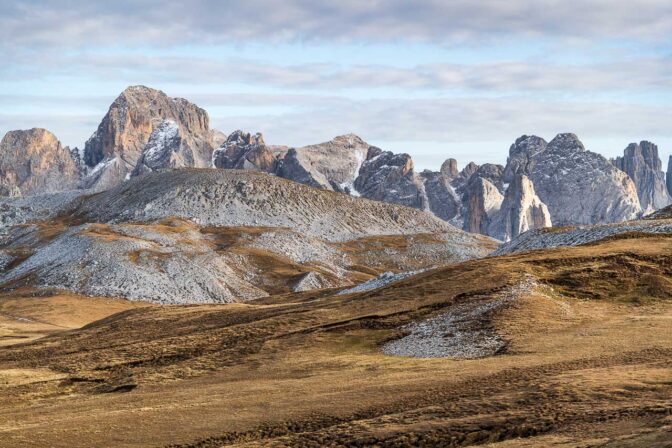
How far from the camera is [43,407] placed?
6259 centimetres

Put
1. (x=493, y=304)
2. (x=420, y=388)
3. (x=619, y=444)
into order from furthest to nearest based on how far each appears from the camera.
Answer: (x=493, y=304) → (x=420, y=388) → (x=619, y=444)

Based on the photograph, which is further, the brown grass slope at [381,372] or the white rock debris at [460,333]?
the white rock debris at [460,333]

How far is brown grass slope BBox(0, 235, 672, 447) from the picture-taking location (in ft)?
140

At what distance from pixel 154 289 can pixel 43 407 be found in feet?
361

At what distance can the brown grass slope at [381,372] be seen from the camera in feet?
140

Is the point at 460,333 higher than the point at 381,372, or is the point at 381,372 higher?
the point at 460,333

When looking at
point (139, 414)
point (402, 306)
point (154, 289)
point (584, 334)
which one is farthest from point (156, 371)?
point (154, 289)

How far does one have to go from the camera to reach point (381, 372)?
6159 cm

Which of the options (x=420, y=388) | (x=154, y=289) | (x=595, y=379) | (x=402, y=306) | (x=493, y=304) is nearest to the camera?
(x=595, y=379)

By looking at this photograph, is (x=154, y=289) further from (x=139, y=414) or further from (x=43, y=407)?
(x=139, y=414)

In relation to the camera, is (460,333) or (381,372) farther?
(460,333)

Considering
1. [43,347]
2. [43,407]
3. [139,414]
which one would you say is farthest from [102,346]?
[139,414]

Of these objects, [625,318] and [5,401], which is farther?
[625,318]

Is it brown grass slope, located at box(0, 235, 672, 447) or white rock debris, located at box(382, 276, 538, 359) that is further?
white rock debris, located at box(382, 276, 538, 359)
